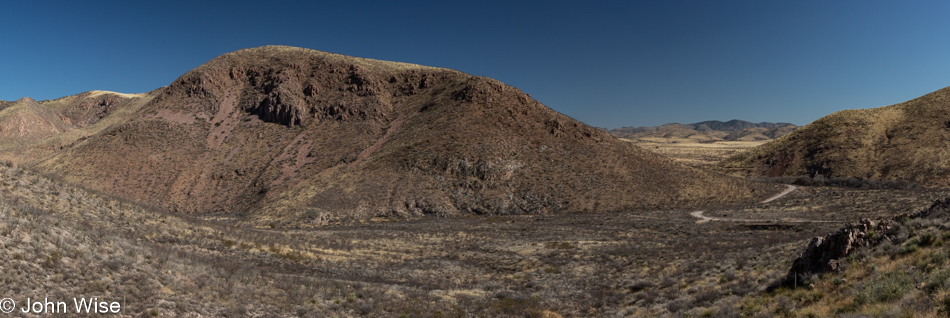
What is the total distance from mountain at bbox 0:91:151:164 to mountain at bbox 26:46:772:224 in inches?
635

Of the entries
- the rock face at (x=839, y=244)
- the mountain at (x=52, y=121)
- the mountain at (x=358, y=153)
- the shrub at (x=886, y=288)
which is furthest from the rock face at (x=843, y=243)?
the mountain at (x=52, y=121)

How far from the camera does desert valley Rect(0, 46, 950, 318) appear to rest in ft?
39.7

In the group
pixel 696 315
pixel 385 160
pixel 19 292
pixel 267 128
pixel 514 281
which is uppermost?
pixel 267 128

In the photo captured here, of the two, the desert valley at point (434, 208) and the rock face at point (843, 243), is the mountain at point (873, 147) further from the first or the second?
the rock face at point (843, 243)

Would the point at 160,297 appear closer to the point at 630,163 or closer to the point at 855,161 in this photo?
the point at 630,163

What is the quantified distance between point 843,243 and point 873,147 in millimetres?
89671

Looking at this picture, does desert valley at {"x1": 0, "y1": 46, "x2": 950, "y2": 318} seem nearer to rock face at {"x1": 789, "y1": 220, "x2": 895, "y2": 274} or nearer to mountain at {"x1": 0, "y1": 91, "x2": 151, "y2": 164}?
rock face at {"x1": 789, "y1": 220, "x2": 895, "y2": 274}

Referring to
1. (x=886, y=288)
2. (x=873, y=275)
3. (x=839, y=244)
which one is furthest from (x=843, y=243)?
(x=886, y=288)

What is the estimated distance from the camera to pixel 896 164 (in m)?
64.7

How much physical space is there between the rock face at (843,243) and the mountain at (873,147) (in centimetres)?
6785

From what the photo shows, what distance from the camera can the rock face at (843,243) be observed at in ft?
41.1

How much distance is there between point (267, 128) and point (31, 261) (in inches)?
2990

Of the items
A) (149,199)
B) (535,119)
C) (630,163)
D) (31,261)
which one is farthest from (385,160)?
(31,261)

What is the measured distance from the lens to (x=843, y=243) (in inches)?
504
